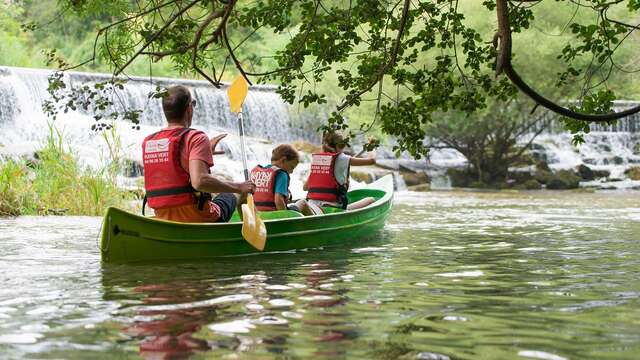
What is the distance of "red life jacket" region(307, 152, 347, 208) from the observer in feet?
31.0

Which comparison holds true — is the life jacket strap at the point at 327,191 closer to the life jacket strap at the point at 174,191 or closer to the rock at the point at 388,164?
the life jacket strap at the point at 174,191

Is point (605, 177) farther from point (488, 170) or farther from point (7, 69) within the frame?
point (7, 69)

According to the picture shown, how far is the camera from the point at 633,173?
83.3ft

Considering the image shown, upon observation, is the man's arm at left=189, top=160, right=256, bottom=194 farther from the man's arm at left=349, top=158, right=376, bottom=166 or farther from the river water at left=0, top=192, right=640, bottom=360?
the man's arm at left=349, top=158, right=376, bottom=166

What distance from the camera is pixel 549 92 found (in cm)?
2439

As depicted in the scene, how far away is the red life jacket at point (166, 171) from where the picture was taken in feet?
21.6

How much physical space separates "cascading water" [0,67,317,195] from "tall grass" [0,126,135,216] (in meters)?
5.47

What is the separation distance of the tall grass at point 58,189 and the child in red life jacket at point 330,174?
11.1 feet

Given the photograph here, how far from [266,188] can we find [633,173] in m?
19.5

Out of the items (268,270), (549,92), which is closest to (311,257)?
A: (268,270)

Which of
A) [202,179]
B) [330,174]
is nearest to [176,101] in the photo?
[202,179]

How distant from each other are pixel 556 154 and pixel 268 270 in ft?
72.9

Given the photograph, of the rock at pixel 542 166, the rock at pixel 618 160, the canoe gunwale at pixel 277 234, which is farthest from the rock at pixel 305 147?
the canoe gunwale at pixel 277 234

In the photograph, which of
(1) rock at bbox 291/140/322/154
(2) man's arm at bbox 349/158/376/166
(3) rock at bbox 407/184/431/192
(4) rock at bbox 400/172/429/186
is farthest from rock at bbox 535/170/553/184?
(2) man's arm at bbox 349/158/376/166
